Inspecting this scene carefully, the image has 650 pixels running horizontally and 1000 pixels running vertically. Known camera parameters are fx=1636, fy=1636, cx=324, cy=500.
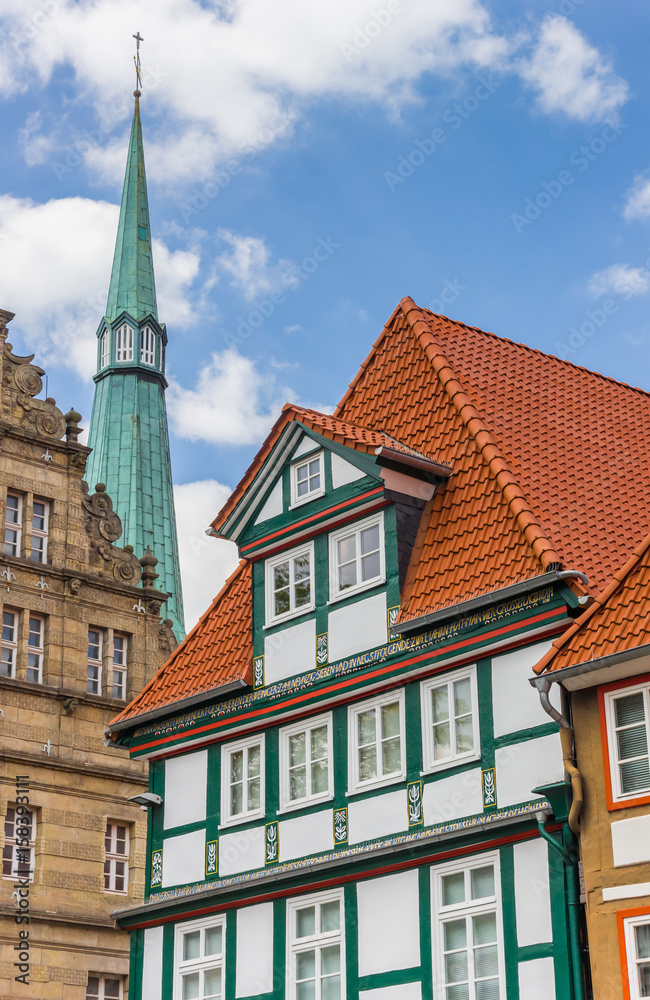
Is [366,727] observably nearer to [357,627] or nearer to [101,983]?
[357,627]

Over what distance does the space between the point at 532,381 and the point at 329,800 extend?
8151 mm

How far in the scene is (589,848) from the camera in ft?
63.6

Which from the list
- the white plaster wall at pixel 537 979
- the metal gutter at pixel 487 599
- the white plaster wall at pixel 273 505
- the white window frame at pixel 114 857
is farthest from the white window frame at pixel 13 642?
the white plaster wall at pixel 537 979

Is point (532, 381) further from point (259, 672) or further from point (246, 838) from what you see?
point (246, 838)

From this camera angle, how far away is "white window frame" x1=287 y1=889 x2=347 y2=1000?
2284 cm

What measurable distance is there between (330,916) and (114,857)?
→ 502 inches

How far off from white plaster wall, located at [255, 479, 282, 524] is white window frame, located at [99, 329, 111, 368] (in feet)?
138

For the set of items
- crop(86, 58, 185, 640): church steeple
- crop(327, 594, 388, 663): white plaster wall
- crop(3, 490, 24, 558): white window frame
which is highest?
crop(86, 58, 185, 640): church steeple

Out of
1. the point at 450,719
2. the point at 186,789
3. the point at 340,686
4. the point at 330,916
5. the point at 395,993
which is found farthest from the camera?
the point at 186,789

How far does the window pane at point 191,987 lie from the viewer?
2489cm

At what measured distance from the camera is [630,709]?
19594mm

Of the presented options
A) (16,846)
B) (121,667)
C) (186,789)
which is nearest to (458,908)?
(186,789)

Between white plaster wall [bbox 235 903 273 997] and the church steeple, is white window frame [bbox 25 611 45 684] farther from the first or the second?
the church steeple

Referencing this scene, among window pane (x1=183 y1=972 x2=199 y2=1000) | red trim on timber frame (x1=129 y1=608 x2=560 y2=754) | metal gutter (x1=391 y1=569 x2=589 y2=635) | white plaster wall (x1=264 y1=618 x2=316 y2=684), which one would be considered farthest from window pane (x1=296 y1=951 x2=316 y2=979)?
metal gutter (x1=391 y1=569 x2=589 y2=635)
